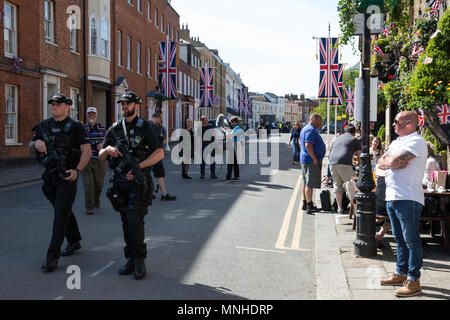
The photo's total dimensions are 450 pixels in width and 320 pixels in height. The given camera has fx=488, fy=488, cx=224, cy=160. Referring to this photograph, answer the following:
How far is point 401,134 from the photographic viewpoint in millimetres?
4723

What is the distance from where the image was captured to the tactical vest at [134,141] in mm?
5211

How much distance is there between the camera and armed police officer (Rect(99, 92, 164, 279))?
17.0ft

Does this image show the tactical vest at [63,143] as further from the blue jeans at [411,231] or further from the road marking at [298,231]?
the blue jeans at [411,231]

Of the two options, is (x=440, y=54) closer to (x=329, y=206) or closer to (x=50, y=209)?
(x=329, y=206)

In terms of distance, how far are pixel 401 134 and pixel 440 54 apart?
4.30 meters

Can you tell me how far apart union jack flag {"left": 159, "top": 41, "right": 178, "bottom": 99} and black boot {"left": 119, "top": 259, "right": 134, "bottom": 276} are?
2304cm

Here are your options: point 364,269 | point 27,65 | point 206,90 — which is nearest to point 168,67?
point 206,90

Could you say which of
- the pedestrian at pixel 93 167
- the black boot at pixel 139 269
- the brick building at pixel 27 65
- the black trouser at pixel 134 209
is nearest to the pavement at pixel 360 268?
the black boot at pixel 139 269

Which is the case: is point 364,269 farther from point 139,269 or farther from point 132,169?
point 132,169

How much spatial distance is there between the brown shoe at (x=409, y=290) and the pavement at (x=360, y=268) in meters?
0.05

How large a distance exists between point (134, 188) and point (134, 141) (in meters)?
0.50

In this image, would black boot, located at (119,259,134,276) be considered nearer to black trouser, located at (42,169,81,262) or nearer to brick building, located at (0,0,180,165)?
black trouser, located at (42,169,81,262)

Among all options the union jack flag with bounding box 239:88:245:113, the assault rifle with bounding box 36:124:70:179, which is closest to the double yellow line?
the assault rifle with bounding box 36:124:70:179
